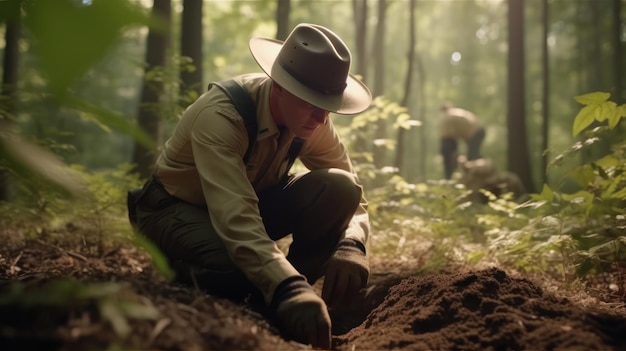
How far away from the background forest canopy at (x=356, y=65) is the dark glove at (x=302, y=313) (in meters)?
1.01

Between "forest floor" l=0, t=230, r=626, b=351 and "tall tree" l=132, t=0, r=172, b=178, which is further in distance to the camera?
"tall tree" l=132, t=0, r=172, b=178

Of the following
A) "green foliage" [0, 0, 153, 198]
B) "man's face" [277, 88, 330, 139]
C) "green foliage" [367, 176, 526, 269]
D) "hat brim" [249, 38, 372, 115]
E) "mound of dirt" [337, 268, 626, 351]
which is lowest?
"green foliage" [367, 176, 526, 269]

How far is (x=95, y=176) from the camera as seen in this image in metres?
4.22

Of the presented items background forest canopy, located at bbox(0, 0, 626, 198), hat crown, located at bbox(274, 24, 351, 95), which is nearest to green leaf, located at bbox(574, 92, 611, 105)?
background forest canopy, located at bbox(0, 0, 626, 198)

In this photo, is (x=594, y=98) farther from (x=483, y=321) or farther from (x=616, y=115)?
(x=483, y=321)

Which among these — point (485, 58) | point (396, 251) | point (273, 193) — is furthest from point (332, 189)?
point (485, 58)

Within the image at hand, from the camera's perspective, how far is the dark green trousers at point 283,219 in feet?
9.04

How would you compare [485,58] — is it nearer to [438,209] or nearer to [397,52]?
[397,52]

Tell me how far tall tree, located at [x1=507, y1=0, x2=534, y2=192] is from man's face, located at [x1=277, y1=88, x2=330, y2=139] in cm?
808

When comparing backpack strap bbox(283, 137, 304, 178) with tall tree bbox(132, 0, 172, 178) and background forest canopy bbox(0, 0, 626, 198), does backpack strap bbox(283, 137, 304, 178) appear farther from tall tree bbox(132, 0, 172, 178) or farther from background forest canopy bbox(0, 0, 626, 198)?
tall tree bbox(132, 0, 172, 178)

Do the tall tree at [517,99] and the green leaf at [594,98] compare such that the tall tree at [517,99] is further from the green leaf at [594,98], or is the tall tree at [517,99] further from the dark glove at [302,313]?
the dark glove at [302,313]

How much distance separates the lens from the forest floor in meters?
1.27

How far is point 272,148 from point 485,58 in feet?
103

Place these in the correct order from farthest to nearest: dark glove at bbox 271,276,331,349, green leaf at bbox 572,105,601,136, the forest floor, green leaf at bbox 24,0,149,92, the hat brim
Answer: green leaf at bbox 572,105,601,136, the hat brim, dark glove at bbox 271,276,331,349, the forest floor, green leaf at bbox 24,0,149,92
